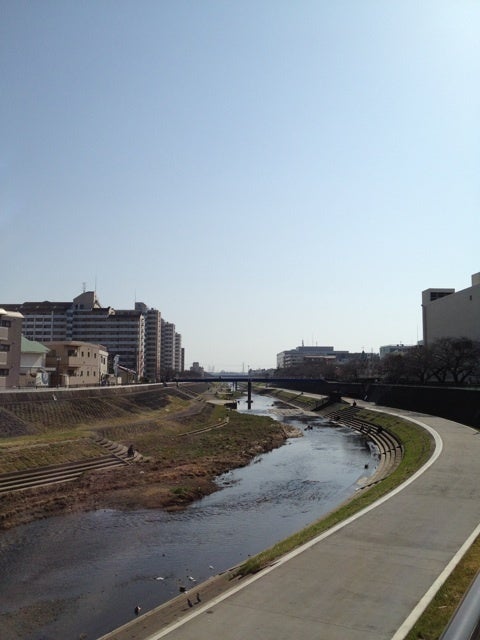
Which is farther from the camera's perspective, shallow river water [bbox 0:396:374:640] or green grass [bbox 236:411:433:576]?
green grass [bbox 236:411:433:576]

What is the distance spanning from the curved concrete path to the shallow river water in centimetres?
335

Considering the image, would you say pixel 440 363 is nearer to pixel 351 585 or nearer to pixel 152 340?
pixel 351 585

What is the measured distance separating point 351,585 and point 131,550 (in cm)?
1101

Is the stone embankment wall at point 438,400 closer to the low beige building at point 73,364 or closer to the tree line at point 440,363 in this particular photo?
the tree line at point 440,363

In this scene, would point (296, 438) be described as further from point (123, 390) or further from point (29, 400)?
point (29, 400)

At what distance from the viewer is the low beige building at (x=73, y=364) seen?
64.7m

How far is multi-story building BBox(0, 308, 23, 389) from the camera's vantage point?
159ft

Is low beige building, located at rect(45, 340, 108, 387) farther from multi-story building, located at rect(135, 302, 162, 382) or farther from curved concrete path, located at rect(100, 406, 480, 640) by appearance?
multi-story building, located at rect(135, 302, 162, 382)

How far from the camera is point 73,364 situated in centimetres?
6856

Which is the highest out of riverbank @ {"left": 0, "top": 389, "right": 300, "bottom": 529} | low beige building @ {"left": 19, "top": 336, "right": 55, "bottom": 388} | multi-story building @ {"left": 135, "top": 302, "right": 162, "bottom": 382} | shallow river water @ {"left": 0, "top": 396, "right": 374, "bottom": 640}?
multi-story building @ {"left": 135, "top": 302, "right": 162, "bottom": 382}

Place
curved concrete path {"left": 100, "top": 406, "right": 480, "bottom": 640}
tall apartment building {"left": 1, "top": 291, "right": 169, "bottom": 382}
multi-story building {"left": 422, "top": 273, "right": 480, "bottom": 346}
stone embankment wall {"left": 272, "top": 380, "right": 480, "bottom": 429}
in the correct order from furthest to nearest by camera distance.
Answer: tall apartment building {"left": 1, "top": 291, "right": 169, "bottom": 382}, multi-story building {"left": 422, "top": 273, "right": 480, "bottom": 346}, stone embankment wall {"left": 272, "top": 380, "right": 480, "bottom": 429}, curved concrete path {"left": 100, "top": 406, "right": 480, "bottom": 640}

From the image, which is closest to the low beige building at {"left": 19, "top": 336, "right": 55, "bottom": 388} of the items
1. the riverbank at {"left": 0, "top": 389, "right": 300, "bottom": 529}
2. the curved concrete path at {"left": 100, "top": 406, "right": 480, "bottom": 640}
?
the riverbank at {"left": 0, "top": 389, "right": 300, "bottom": 529}

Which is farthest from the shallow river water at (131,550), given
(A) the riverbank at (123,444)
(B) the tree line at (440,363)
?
(B) the tree line at (440,363)

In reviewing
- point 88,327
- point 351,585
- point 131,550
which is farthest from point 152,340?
point 351,585
